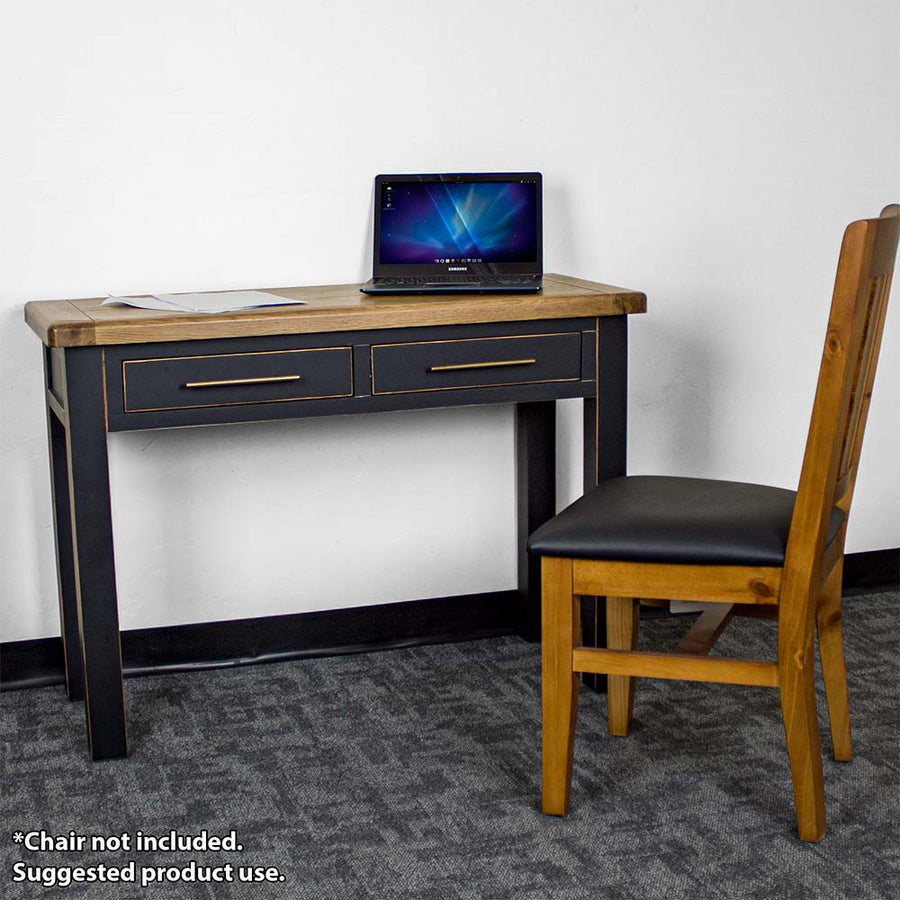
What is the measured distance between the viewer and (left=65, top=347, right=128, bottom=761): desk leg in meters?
2.11

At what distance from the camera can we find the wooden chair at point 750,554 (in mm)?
1785

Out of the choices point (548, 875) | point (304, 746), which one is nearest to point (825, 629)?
point (548, 875)

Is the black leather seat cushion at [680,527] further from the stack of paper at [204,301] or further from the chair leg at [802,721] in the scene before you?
the stack of paper at [204,301]

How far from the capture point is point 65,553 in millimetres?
2463

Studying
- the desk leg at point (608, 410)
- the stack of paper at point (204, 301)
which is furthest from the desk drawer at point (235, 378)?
the desk leg at point (608, 410)

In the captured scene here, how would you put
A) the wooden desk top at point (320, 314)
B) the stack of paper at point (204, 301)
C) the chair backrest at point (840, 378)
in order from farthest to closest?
the stack of paper at point (204, 301) → the wooden desk top at point (320, 314) → the chair backrest at point (840, 378)

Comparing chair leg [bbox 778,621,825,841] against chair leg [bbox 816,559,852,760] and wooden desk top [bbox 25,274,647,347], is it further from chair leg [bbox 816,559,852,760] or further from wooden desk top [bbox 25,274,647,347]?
wooden desk top [bbox 25,274,647,347]

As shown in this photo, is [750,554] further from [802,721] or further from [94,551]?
[94,551]

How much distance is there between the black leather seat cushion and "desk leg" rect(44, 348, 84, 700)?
969mm

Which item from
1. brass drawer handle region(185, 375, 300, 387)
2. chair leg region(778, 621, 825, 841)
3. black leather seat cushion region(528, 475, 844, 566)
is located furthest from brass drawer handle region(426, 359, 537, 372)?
chair leg region(778, 621, 825, 841)

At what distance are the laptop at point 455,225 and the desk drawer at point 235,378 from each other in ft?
1.19

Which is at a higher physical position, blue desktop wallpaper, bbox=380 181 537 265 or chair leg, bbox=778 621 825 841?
blue desktop wallpaper, bbox=380 181 537 265

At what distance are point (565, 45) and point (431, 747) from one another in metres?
1.43

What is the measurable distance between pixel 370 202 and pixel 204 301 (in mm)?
462
